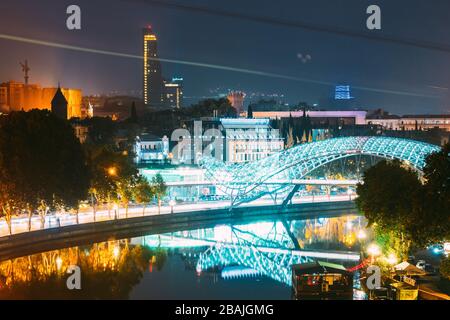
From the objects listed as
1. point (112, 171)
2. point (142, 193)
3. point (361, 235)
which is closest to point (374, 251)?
point (361, 235)

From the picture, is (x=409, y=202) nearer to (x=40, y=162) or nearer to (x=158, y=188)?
(x=40, y=162)

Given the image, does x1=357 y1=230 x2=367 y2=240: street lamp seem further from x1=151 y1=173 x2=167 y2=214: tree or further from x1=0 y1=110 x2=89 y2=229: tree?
x1=0 y1=110 x2=89 y2=229: tree

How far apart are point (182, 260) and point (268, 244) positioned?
15.1ft

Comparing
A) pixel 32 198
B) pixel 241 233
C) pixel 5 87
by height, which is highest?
pixel 5 87

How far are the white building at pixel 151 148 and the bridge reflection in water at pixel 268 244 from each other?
2010cm

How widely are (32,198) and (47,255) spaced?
102 inches

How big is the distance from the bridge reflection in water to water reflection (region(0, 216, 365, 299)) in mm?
29

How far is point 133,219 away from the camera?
97.2 ft

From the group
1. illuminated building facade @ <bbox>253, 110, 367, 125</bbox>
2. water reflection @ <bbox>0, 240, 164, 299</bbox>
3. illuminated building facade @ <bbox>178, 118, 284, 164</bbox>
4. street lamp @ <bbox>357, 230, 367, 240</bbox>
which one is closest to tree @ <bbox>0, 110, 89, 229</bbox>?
water reflection @ <bbox>0, 240, 164, 299</bbox>

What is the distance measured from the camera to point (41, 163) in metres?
25.6

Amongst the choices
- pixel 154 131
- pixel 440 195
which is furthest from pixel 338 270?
pixel 154 131

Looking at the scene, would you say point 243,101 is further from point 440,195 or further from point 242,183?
point 440,195

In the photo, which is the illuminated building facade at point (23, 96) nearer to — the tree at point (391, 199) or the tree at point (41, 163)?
the tree at point (41, 163)

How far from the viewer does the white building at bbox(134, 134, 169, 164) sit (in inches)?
2072
